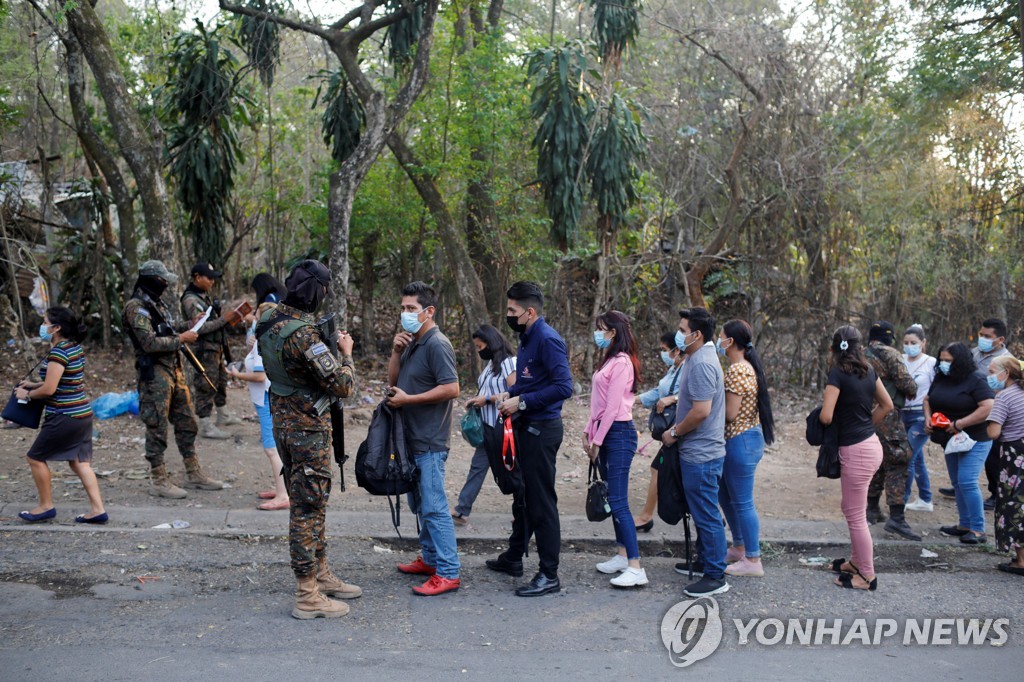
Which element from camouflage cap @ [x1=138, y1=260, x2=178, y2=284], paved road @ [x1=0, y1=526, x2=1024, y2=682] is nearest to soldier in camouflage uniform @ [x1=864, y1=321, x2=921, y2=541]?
paved road @ [x1=0, y1=526, x2=1024, y2=682]

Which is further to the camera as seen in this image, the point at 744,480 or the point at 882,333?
the point at 882,333

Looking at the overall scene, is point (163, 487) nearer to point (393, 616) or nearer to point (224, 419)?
point (224, 419)

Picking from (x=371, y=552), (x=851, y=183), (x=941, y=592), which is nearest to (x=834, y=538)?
(x=941, y=592)

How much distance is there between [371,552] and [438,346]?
6.20 ft

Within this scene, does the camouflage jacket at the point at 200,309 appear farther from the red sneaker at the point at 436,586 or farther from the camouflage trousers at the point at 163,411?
the red sneaker at the point at 436,586

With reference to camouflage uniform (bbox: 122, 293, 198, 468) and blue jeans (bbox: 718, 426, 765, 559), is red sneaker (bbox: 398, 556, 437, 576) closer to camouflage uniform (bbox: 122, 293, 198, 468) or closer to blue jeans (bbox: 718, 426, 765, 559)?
blue jeans (bbox: 718, 426, 765, 559)

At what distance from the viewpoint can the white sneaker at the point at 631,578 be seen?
→ 559cm

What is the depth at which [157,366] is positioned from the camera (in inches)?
279

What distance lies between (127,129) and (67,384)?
3.78 m

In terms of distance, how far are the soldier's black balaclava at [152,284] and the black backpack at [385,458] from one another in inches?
113

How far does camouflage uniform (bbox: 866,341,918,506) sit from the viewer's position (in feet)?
22.7

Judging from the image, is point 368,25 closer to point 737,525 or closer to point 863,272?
point 737,525

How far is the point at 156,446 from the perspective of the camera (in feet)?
23.6

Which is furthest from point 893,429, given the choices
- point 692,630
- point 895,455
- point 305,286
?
point 305,286
